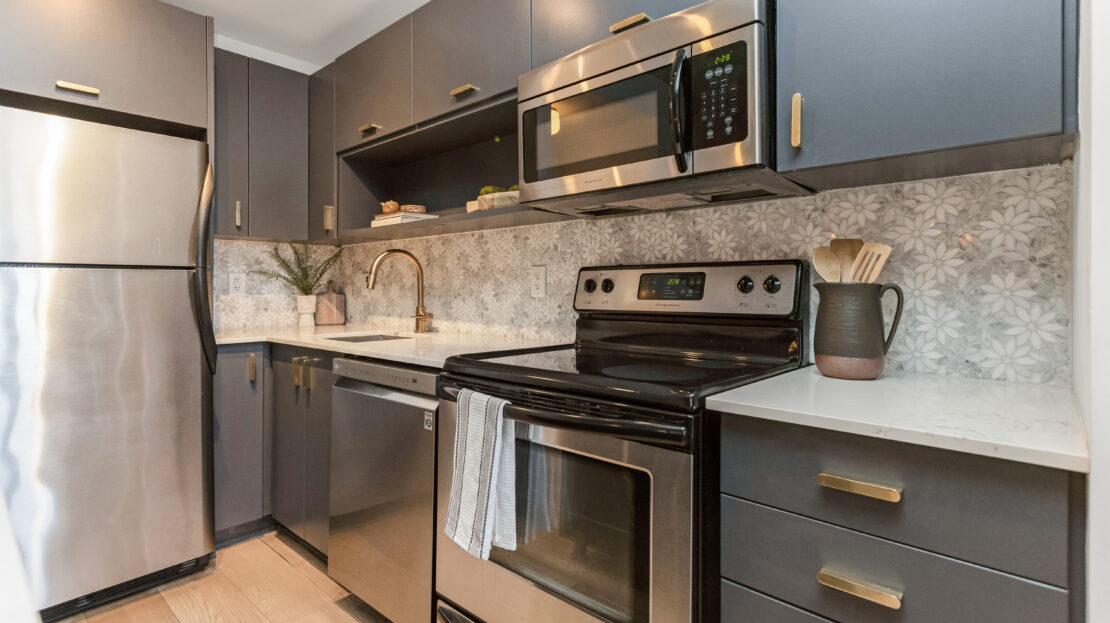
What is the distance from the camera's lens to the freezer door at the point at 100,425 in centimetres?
172

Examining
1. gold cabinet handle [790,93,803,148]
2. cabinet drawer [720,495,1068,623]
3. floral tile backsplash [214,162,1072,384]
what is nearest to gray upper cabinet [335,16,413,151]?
→ floral tile backsplash [214,162,1072,384]

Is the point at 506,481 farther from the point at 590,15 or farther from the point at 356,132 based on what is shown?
the point at 356,132

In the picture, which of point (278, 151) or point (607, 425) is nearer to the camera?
point (607, 425)

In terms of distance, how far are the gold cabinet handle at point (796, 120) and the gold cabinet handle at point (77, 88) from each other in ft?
7.61

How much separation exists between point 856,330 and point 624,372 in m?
0.52

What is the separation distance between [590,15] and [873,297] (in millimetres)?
1040

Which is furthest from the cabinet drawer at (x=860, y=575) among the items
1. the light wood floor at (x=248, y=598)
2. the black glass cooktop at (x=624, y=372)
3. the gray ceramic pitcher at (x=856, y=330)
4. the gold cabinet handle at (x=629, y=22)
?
the light wood floor at (x=248, y=598)

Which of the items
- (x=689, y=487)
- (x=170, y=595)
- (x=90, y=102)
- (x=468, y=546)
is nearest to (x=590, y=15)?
(x=689, y=487)

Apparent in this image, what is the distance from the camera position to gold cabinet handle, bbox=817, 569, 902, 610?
81cm

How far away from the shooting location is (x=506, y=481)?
1272 millimetres

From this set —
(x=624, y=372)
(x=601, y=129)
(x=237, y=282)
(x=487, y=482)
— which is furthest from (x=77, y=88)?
(x=624, y=372)

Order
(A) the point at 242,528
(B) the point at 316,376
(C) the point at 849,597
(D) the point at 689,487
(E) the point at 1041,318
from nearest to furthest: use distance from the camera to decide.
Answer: (C) the point at 849,597 < (D) the point at 689,487 < (E) the point at 1041,318 < (B) the point at 316,376 < (A) the point at 242,528

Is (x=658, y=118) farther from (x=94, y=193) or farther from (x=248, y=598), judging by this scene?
(x=248, y=598)

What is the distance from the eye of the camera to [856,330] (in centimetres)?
119
